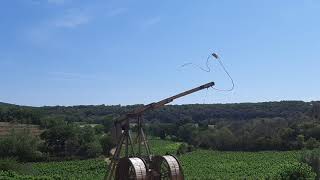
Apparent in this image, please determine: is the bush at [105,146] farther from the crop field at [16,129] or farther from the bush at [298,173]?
the bush at [298,173]

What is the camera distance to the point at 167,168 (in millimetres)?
15781

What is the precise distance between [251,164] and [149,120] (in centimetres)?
6811

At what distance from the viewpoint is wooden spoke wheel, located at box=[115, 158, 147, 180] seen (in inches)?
610

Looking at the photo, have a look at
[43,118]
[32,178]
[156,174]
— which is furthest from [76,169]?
[156,174]

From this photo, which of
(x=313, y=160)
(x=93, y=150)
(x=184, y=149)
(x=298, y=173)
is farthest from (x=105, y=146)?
(x=298, y=173)

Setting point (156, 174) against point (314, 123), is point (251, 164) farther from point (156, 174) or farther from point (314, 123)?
point (156, 174)

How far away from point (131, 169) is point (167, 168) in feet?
3.53

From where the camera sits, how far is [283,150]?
88312mm

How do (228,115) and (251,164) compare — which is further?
(228,115)

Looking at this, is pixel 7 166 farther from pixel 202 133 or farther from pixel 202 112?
pixel 202 112

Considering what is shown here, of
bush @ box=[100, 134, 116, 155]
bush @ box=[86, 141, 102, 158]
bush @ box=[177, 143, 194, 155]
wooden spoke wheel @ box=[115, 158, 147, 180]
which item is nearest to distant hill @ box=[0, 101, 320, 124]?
bush @ box=[177, 143, 194, 155]

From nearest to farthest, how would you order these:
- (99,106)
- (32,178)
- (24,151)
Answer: (32,178) → (24,151) → (99,106)

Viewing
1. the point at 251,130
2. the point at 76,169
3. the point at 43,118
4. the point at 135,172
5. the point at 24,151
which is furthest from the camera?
the point at 43,118

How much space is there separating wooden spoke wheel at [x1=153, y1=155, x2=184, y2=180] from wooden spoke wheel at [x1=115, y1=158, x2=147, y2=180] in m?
0.53
